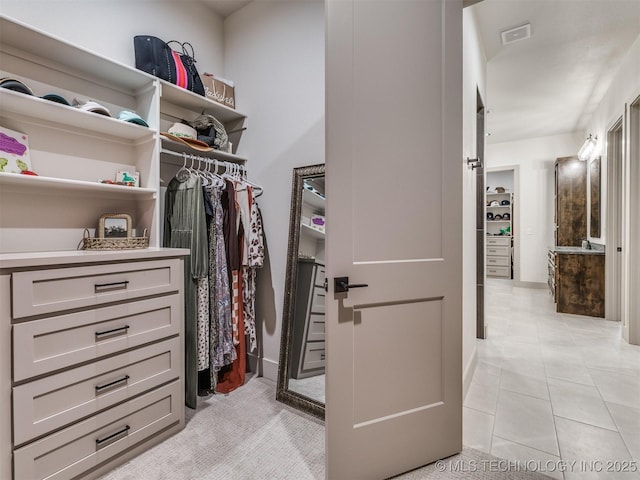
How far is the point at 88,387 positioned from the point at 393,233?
5.02 ft

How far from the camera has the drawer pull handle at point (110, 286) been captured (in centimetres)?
144

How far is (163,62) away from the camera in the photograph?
2064mm

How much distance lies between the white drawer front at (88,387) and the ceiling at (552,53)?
99.2 inches

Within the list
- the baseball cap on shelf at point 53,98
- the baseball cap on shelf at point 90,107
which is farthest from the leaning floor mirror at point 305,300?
the baseball cap on shelf at point 53,98

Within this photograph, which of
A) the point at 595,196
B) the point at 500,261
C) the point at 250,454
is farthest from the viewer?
the point at 500,261

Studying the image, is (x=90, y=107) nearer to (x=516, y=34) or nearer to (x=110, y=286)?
(x=110, y=286)

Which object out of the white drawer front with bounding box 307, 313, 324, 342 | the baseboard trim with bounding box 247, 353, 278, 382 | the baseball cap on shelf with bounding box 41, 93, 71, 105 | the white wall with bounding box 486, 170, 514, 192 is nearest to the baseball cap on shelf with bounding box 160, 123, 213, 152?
the baseball cap on shelf with bounding box 41, 93, 71, 105

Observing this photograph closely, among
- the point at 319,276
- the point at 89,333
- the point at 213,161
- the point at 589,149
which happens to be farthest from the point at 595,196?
the point at 89,333

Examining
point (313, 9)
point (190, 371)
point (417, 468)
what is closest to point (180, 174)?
point (190, 371)

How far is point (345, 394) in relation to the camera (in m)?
1.36

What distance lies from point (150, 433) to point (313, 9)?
2788mm

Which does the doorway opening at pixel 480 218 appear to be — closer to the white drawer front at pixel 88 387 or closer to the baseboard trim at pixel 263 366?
the baseboard trim at pixel 263 366

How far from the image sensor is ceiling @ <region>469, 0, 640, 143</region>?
2.54 m

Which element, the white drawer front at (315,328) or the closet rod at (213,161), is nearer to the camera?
the white drawer front at (315,328)
